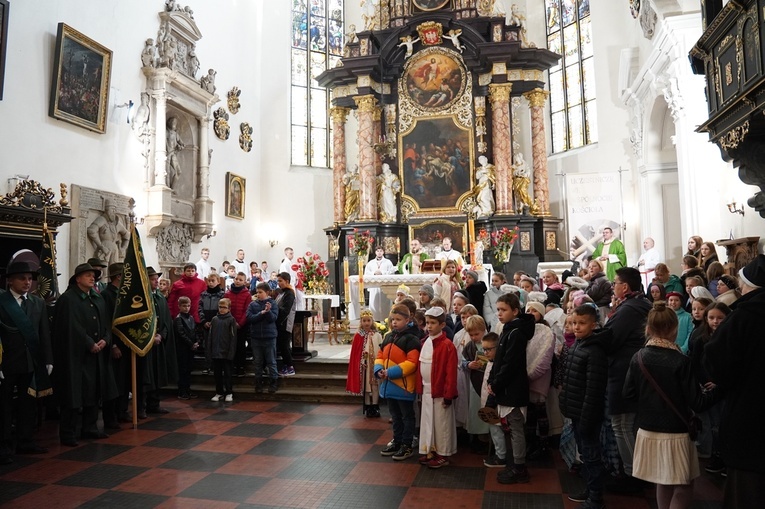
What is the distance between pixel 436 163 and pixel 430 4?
4940 mm

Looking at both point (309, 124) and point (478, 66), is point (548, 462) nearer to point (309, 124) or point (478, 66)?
point (478, 66)

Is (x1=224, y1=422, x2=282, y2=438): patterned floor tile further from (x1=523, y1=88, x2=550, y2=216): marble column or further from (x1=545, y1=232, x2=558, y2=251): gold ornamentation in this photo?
(x1=523, y1=88, x2=550, y2=216): marble column

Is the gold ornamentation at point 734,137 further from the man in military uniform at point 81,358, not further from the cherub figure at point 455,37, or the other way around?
the cherub figure at point 455,37

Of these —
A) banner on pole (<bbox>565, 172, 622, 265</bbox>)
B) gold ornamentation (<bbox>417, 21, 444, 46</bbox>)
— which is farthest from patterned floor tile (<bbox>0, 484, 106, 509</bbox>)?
gold ornamentation (<bbox>417, 21, 444, 46</bbox>)

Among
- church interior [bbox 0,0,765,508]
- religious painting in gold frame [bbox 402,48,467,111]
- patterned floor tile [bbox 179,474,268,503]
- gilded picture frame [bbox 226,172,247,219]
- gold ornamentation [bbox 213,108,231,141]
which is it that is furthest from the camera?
religious painting in gold frame [bbox 402,48,467,111]

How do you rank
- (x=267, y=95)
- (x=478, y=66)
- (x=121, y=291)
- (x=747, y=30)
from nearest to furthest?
(x=747, y=30) < (x=121, y=291) < (x=478, y=66) < (x=267, y=95)

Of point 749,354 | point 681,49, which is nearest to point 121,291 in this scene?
point 749,354

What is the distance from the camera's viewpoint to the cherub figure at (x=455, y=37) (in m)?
17.1

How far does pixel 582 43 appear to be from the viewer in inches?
719

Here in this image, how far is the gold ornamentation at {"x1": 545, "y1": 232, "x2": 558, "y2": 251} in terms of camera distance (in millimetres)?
16625

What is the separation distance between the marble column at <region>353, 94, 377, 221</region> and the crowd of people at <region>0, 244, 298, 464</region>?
27.0ft

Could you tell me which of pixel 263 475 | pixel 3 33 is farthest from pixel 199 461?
pixel 3 33

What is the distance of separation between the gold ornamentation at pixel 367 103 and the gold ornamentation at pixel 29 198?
1043cm

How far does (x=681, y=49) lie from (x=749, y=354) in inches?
367
